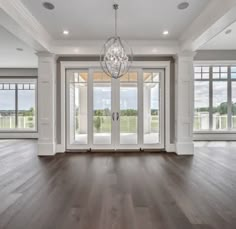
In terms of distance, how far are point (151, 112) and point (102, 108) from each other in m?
1.51

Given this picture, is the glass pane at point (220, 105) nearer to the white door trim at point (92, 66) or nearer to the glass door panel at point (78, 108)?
the white door trim at point (92, 66)

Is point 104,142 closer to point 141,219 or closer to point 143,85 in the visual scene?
point 143,85

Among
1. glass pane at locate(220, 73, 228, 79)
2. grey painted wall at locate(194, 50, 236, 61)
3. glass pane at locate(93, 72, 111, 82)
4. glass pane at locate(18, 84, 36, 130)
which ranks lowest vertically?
glass pane at locate(18, 84, 36, 130)

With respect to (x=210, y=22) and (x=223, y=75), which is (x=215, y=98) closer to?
(x=223, y=75)

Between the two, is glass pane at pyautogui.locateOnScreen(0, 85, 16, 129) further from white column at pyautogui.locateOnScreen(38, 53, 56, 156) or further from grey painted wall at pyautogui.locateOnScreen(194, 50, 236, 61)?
grey painted wall at pyautogui.locateOnScreen(194, 50, 236, 61)

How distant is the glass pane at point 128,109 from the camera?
6.71 metres

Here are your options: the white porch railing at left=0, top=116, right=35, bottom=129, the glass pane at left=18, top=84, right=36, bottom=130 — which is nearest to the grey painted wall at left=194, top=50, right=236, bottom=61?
the glass pane at left=18, top=84, right=36, bottom=130

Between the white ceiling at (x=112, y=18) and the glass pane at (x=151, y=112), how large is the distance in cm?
156

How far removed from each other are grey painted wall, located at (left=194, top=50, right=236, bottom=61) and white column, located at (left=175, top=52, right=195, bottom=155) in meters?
1.65

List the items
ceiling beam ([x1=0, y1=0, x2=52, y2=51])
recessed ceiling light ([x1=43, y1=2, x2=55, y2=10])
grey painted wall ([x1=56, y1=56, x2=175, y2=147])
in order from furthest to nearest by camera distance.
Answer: grey painted wall ([x1=56, y1=56, x2=175, y2=147]) < recessed ceiling light ([x1=43, y1=2, x2=55, y2=10]) < ceiling beam ([x1=0, y1=0, x2=52, y2=51])

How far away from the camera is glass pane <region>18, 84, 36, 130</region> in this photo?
33.2ft

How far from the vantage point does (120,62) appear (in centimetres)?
418

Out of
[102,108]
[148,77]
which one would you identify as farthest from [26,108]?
[148,77]

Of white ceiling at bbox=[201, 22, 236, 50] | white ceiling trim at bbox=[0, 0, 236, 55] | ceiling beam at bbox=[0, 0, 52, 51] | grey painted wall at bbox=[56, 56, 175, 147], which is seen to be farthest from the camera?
grey painted wall at bbox=[56, 56, 175, 147]
